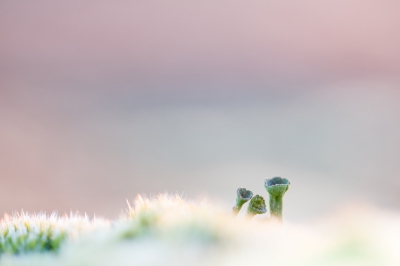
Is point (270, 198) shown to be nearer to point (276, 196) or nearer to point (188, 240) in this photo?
point (276, 196)

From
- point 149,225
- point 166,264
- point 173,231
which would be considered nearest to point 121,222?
point 149,225

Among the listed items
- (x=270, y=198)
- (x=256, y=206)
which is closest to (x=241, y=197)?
(x=256, y=206)

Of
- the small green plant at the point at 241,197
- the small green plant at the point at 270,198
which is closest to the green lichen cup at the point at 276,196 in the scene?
the small green plant at the point at 270,198

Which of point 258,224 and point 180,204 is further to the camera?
point 180,204

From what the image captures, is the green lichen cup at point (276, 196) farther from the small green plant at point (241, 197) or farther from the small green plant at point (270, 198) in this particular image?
the small green plant at point (241, 197)

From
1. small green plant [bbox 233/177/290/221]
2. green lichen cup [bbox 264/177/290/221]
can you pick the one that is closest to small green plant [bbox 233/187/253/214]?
small green plant [bbox 233/177/290/221]

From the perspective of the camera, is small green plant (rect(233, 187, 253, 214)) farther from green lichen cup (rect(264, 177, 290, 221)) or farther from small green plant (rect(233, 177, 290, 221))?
green lichen cup (rect(264, 177, 290, 221))

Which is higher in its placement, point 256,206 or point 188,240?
point 256,206

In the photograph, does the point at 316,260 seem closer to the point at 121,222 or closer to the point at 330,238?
the point at 330,238
